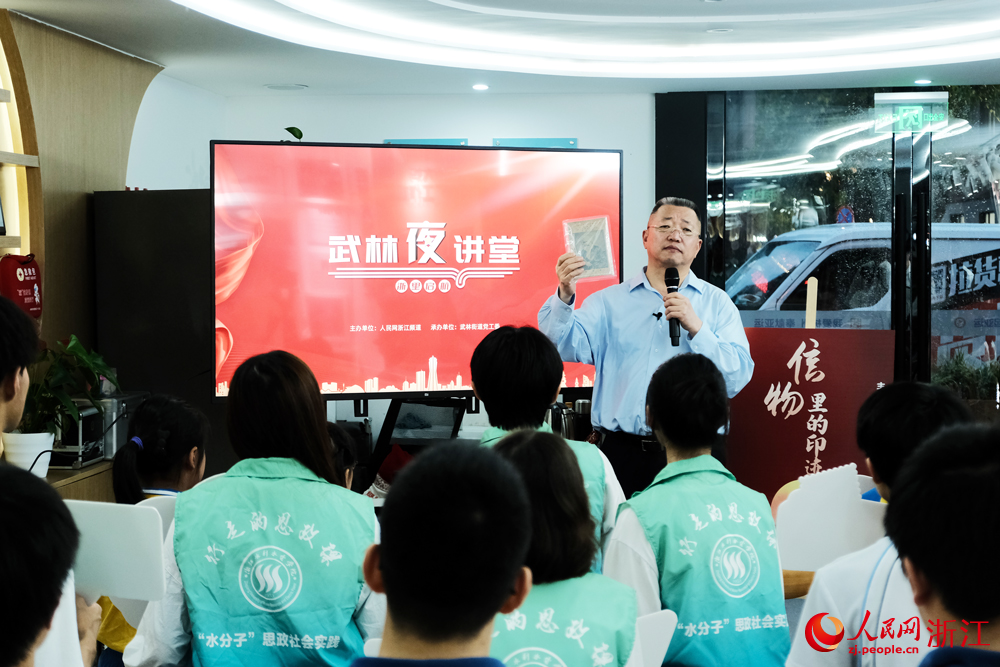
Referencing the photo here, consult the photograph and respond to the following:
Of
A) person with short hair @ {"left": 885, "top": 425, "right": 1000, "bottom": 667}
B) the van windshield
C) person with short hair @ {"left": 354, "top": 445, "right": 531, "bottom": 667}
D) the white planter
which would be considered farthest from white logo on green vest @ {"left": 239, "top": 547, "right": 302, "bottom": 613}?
the van windshield

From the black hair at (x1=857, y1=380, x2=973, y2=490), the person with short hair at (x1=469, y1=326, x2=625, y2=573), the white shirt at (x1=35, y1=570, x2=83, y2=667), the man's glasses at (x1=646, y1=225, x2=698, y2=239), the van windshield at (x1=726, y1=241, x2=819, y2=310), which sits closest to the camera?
the white shirt at (x1=35, y1=570, x2=83, y2=667)

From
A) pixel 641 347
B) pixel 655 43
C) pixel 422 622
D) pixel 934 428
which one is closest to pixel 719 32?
pixel 655 43

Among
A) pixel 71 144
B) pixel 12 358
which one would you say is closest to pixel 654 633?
pixel 12 358

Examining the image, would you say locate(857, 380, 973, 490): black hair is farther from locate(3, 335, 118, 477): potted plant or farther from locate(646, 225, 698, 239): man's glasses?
locate(3, 335, 118, 477): potted plant

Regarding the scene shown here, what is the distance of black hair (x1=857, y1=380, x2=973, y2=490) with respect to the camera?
1613 mm

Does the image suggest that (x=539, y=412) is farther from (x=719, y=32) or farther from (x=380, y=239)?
(x=719, y=32)

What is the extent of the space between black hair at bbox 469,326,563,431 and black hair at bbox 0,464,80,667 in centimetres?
127

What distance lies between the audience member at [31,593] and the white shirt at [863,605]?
1.04 metres

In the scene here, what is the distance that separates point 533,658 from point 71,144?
12.4 feet

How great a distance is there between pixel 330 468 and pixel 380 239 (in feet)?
6.91

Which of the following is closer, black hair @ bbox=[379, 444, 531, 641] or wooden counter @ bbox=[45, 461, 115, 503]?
black hair @ bbox=[379, 444, 531, 641]

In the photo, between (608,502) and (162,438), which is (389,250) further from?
(608,502)

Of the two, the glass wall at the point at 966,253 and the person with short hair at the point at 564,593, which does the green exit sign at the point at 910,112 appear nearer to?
the glass wall at the point at 966,253

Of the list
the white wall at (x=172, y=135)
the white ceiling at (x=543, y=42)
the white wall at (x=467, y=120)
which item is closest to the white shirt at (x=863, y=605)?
the white ceiling at (x=543, y=42)
